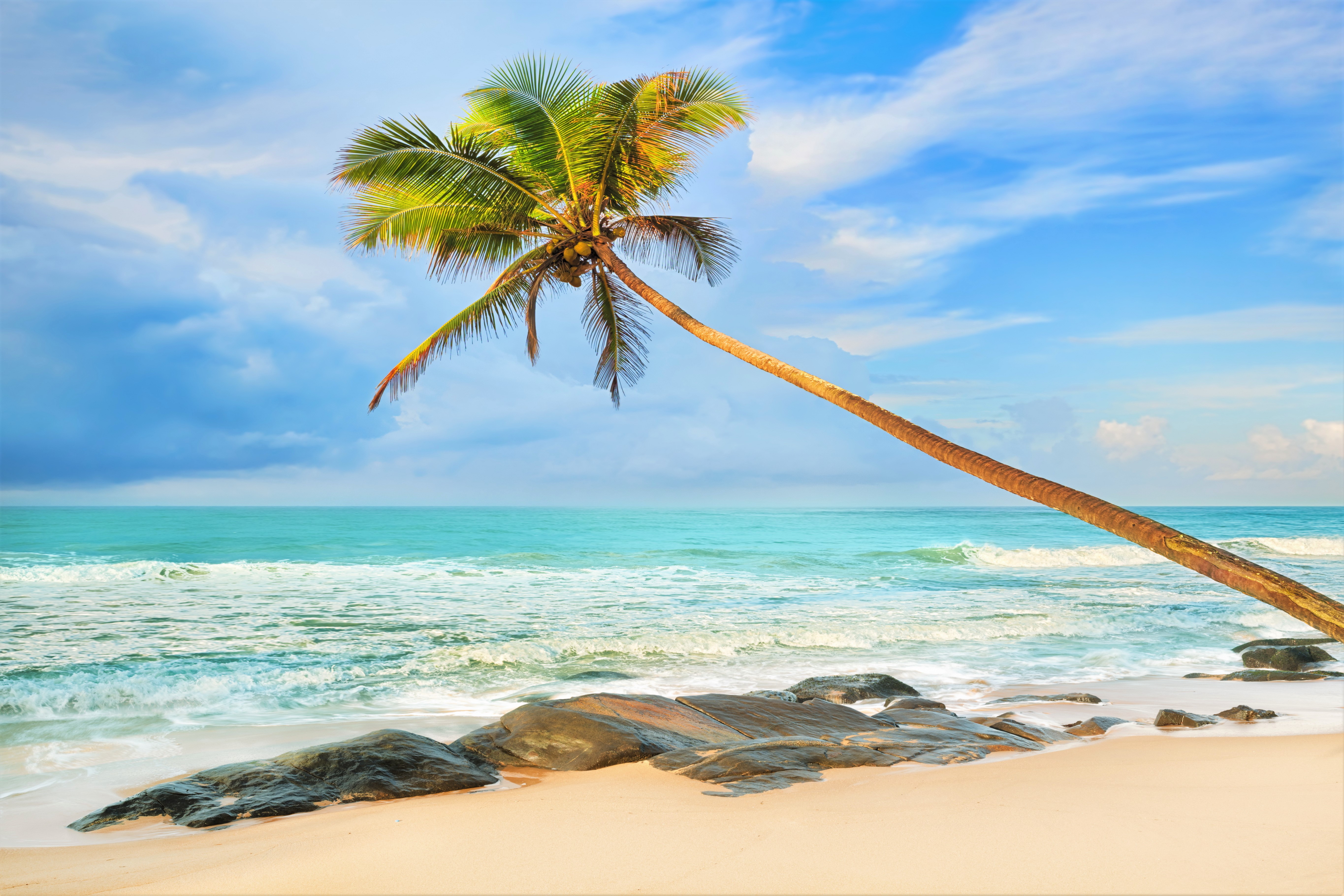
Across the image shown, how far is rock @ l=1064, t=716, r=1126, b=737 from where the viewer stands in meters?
6.76

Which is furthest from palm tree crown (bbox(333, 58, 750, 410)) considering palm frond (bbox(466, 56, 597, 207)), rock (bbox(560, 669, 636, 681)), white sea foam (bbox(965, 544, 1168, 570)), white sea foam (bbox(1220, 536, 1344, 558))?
white sea foam (bbox(1220, 536, 1344, 558))

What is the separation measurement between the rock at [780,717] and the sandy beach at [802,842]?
1.16 m

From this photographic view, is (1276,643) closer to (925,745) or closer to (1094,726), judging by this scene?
(1094,726)

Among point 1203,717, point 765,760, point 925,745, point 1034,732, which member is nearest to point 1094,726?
point 1034,732

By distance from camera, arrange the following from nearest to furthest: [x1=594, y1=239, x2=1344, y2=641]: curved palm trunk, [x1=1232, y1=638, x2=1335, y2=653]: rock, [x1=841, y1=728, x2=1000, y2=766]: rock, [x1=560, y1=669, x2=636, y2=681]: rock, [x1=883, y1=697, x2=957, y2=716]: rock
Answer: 1. [x1=594, y1=239, x2=1344, y2=641]: curved palm trunk
2. [x1=841, y1=728, x2=1000, y2=766]: rock
3. [x1=883, y1=697, x2=957, y2=716]: rock
4. [x1=560, y1=669, x2=636, y2=681]: rock
5. [x1=1232, y1=638, x2=1335, y2=653]: rock

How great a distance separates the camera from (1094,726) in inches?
271

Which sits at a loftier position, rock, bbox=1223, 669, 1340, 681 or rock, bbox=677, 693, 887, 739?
rock, bbox=677, 693, 887, 739

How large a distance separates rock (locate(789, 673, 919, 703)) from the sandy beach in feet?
10.4

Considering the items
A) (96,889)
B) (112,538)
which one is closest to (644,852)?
(96,889)

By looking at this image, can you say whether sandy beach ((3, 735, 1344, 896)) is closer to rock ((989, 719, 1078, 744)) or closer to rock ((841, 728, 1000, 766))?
rock ((841, 728, 1000, 766))

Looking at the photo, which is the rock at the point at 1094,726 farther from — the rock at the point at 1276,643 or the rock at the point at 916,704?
the rock at the point at 1276,643

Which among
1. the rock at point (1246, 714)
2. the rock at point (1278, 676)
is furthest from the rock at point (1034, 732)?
the rock at point (1278, 676)

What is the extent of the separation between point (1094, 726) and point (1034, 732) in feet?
2.44

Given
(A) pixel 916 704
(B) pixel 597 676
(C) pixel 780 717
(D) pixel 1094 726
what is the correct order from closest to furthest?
(C) pixel 780 717
(D) pixel 1094 726
(A) pixel 916 704
(B) pixel 597 676
